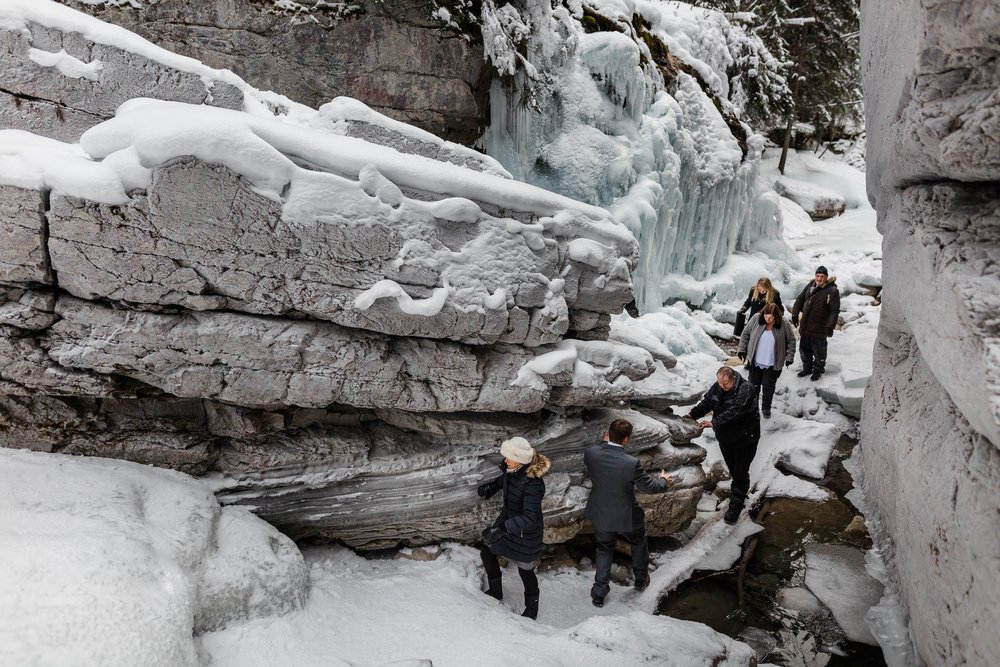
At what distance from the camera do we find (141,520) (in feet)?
10.1

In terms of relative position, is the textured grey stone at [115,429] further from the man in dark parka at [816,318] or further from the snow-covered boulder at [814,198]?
the snow-covered boulder at [814,198]

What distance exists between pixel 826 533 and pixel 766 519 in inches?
20.0

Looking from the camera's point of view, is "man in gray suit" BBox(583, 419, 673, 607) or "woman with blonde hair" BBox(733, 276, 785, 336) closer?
"man in gray suit" BBox(583, 419, 673, 607)

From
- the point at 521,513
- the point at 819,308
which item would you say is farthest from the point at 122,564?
the point at 819,308

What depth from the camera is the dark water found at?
12.2 feet

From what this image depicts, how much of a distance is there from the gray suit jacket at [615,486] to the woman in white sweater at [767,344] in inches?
121

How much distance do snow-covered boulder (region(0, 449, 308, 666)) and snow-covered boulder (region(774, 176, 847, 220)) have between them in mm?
20662

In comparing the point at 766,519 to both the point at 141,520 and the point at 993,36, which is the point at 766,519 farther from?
the point at 141,520

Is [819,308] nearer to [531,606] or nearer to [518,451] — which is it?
[518,451]

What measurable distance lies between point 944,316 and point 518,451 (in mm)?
2550

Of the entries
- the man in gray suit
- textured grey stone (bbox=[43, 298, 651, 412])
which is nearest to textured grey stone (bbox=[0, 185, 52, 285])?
textured grey stone (bbox=[43, 298, 651, 412])

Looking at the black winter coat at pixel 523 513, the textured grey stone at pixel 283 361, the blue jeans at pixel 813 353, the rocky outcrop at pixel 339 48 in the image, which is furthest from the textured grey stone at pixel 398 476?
the rocky outcrop at pixel 339 48

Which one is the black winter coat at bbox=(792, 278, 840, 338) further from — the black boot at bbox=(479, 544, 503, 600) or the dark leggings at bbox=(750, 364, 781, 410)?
the black boot at bbox=(479, 544, 503, 600)

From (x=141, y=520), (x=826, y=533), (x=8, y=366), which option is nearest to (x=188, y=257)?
(x=8, y=366)
